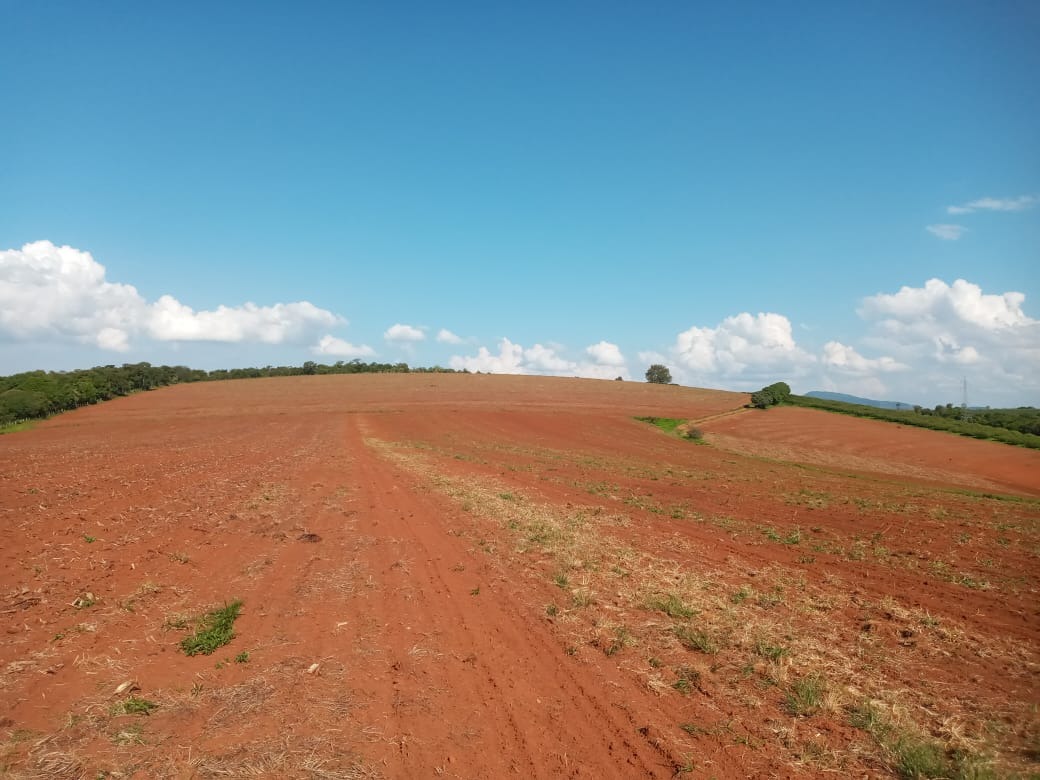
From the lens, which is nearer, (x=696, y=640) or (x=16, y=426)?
(x=696, y=640)

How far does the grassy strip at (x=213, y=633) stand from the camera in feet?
23.9

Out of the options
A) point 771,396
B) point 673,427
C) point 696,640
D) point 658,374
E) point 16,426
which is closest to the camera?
point 696,640

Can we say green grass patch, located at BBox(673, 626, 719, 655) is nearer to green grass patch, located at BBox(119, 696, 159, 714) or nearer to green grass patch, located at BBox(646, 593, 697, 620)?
green grass patch, located at BBox(646, 593, 697, 620)

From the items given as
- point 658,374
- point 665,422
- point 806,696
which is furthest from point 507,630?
point 658,374

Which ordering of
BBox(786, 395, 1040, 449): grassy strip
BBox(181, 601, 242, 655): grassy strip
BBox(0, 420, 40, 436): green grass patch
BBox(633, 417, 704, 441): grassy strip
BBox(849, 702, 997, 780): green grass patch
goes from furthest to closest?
BBox(0, 420, 40, 436): green grass patch < BBox(633, 417, 704, 441): grassy strip < BBox(786, 395, 1040, 449): grassy strip < BBox(181, 601, 242, 655): grassy strip < BBox(849, 702, 997, 780): green grass patch

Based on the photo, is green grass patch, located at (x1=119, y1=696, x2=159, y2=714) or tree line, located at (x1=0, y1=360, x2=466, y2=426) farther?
tree line, located at (x1=0, y1=360, x2=466, y2=426)

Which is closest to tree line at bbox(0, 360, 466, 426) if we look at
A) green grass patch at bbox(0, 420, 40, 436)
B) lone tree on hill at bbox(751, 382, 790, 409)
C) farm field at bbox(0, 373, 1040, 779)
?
green grass patch at bbox(0, 420, 40, 436)

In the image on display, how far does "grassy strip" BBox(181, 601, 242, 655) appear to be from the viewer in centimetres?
728

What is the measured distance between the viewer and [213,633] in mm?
7609

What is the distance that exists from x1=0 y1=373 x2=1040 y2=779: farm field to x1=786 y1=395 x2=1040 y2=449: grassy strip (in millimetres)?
36136

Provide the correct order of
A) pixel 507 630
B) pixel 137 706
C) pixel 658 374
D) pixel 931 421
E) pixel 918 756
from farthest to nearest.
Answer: pixel 658 374
pixel 931 421
pixel 507 630
pixel 137 706
pixel 918 756

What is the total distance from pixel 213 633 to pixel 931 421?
64153mm

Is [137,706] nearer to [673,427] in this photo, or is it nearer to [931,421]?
[673,427]

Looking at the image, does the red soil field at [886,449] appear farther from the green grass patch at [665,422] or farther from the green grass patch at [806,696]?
the green grass patch at [806,696]
